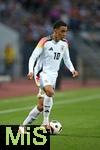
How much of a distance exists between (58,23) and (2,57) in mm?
23366

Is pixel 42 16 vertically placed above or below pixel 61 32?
above

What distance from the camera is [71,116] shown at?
16.7 metres

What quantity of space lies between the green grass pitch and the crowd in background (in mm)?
11856

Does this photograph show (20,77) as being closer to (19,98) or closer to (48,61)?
(19,98)

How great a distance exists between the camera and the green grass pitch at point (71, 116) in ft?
37.7

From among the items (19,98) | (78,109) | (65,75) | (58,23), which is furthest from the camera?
(65,75)

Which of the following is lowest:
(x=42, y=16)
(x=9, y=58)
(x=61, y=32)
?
(x=9, y=58)

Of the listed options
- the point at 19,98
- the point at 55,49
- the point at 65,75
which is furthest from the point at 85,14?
the point at 55,49

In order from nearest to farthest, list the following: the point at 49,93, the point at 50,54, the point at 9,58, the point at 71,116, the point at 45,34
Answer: the point at 49,93 < the point at 50,54 < the point at 71,116 < the point at 9,58 < the point at 45,34

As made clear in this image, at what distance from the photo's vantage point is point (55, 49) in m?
12.7

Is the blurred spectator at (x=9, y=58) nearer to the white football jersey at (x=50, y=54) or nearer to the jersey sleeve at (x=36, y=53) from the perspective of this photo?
the white football jersey at (x=50, y=54)

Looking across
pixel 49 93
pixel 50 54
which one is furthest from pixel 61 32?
pixel 49 93

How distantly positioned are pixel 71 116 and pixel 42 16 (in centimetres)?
2224

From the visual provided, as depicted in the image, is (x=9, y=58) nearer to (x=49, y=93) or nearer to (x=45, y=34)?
(x=45, y=34)
